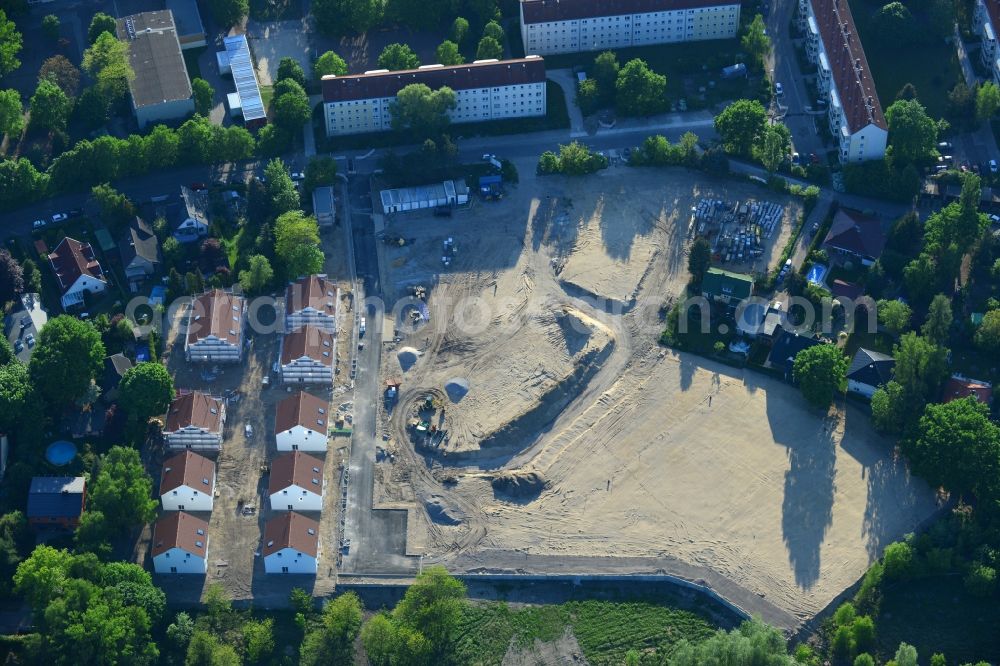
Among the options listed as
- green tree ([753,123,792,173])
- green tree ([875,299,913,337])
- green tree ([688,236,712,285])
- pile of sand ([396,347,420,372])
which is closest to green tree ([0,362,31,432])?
pile of sand ([396,347,420,372])

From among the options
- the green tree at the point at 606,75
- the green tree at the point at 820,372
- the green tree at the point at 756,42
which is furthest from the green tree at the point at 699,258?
the green tree at the point at 756,42

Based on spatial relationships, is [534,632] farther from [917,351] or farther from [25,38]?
[25,38]

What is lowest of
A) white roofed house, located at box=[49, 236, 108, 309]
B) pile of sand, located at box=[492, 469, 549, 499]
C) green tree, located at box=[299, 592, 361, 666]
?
green tree, located at box=[299, 592, 361, 666]

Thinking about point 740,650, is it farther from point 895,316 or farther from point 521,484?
point 895,316

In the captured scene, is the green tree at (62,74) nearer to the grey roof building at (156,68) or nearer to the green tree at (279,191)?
the grey roof building at (156,68)

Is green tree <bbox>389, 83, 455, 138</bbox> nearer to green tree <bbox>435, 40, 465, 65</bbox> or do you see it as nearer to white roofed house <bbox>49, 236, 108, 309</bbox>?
green tree <bbox>435, 40, 465, 65</bbox>

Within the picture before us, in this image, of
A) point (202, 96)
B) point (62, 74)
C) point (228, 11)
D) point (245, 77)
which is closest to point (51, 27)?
point (62, 74)
